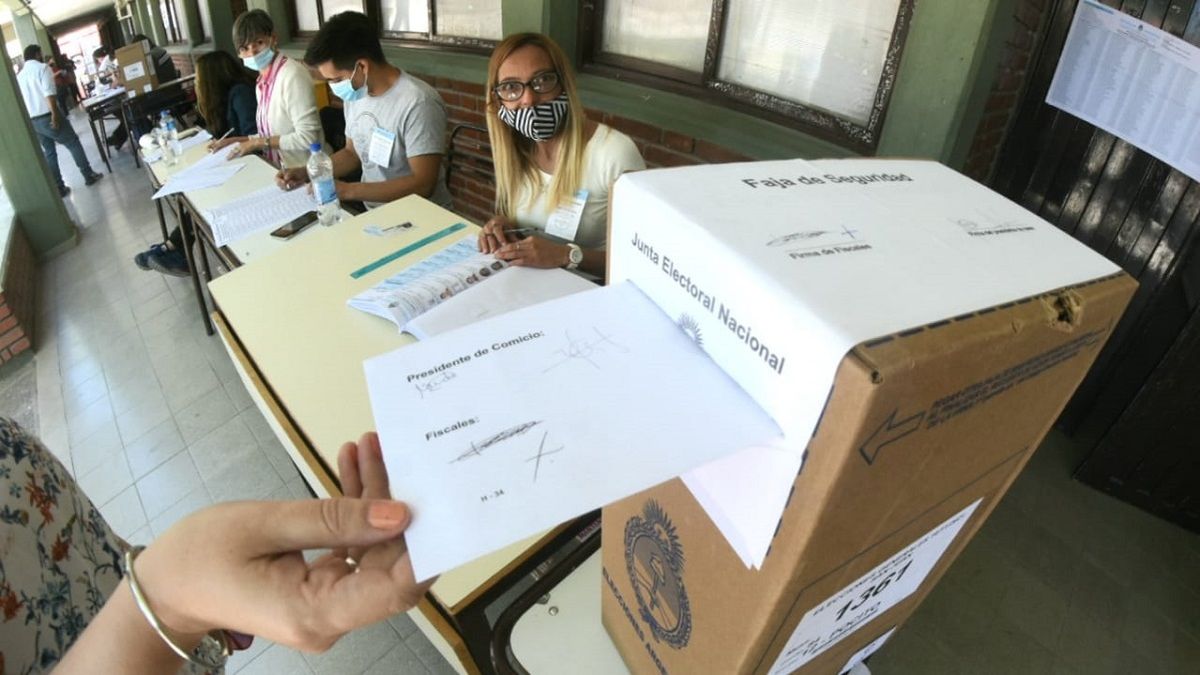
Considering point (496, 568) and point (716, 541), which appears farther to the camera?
point (496, 568)

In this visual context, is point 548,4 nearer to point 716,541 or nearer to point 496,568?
point 496,568

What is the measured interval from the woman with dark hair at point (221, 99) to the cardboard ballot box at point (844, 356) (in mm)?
3414

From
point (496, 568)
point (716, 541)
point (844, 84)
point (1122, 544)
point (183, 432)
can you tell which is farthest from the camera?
point (183, 432)

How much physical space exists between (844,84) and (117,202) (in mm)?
5450

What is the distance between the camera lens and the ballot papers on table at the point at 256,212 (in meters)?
1.91

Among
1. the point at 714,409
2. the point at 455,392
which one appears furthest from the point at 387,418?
the point at 714,409

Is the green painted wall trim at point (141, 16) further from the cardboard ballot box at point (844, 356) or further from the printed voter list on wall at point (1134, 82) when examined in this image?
the cardboard ballot box at point (844, 356)

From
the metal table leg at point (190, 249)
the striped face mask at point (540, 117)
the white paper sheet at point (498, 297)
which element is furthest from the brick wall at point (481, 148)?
the metal table leg at point (190, 249)

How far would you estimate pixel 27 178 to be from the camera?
3561 mm

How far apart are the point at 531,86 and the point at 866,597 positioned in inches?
57.0

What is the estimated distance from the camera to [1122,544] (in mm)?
1772

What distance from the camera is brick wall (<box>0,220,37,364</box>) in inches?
108

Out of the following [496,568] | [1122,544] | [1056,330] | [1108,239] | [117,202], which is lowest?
[117,202]

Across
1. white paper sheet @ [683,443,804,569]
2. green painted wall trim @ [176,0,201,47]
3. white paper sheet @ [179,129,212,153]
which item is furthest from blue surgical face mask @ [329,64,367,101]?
green painted wall trim @ [176,0,201,47]
